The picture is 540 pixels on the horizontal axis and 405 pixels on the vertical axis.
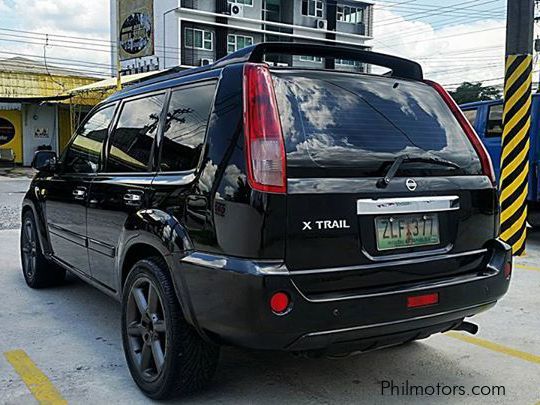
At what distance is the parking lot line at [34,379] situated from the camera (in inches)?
131

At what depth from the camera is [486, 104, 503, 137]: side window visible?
8.94m

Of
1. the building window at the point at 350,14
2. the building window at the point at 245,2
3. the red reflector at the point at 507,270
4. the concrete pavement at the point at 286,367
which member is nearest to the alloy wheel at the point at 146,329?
the concrete pavement at the point at 286,367

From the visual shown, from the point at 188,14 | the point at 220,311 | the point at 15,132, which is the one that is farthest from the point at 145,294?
the point at 188,14

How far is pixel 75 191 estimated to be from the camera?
14.6 ft

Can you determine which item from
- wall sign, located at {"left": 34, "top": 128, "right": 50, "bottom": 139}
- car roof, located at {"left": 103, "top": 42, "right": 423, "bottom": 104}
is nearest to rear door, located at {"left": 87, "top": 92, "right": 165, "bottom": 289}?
car roof, located at {"left": 103, "top": 42, "right": 423, "bottom": 104}

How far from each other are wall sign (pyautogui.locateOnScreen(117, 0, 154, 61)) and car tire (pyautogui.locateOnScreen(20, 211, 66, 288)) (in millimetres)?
36195

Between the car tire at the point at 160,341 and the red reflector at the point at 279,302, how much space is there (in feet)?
2.03

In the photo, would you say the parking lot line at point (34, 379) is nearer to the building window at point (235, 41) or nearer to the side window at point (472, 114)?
the side window at point (472, 114)

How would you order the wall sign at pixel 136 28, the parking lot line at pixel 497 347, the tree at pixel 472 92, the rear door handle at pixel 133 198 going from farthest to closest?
the tree at pixel 472 92 → the wall sign at pixel 136 28 → the parking lot line at pixel 497 347 → the rear door handle at pixel 133 198

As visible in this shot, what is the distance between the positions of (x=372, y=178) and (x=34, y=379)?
2.38 m

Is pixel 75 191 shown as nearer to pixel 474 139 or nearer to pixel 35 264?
pixel 35 264

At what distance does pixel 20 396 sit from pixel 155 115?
71.6 inches

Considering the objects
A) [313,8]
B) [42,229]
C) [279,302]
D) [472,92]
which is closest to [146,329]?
[279,302]
